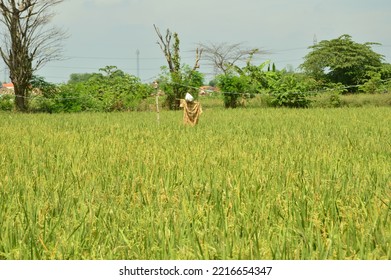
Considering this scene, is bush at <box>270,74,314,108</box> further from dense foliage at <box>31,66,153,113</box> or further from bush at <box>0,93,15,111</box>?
bush at <box>0,93,15,111</box>

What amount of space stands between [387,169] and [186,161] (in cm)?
177

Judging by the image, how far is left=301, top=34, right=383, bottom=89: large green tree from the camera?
33906 mm

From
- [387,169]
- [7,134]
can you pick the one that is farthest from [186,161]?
[7,134]

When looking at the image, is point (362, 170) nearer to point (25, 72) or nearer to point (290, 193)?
point (290, 193)

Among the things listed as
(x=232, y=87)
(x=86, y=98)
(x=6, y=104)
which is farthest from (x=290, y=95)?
(x=6, y=104)

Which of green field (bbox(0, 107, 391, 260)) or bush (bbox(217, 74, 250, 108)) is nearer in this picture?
green field (bbox(0, 107, 391, 260))

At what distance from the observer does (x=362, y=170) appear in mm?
4574

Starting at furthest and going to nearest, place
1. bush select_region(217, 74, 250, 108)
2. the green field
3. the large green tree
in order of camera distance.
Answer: the large green tree, bush select_region(217, 74, 250, 108), the green field

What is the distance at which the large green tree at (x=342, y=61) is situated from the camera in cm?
3391

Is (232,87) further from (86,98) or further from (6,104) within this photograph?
(6,104)

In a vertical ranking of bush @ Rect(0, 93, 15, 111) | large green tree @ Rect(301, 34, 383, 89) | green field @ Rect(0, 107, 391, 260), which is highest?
large green tree @ Rect(301, 34, 383, 89)

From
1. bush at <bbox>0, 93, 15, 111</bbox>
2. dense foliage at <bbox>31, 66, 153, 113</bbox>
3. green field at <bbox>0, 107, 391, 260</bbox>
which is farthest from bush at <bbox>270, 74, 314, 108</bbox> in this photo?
green field at <bbox>0, 107, 391, 260</bbox>

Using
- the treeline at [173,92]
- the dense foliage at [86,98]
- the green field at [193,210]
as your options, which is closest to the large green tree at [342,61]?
the treeline at [173,92]

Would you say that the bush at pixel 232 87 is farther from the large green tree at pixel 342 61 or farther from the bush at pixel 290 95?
the large green tree at pixel 342 61
